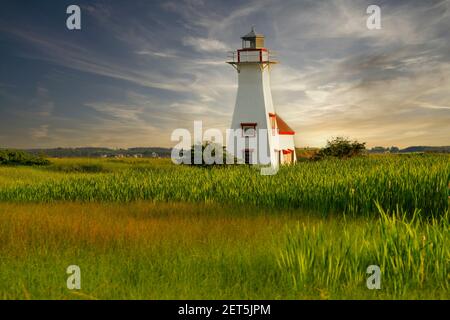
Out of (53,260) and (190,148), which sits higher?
(190,148)

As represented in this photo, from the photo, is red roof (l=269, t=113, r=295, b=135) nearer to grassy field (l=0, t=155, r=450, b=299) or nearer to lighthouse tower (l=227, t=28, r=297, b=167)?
lighthouse tower (l=227, t=28, r=297, b=167)

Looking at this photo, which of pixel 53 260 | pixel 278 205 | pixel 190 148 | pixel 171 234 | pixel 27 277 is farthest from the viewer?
pixel 190 148

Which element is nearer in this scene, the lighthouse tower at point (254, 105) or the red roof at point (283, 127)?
the lighthouse tower at point (254, 105)

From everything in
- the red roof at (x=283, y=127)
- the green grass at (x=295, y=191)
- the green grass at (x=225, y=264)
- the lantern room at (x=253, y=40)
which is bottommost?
the green grass at (x=225, y=264)

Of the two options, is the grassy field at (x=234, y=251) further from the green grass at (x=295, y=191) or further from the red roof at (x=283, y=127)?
the red roof at (x=283, y=127)

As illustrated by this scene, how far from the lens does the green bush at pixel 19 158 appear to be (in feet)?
154

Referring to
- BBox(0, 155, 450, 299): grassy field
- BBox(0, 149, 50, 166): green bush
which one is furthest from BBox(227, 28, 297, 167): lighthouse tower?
BBox(0, 155, 450, 299): grassy field

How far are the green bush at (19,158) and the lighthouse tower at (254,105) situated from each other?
21251mm

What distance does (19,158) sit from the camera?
157ft

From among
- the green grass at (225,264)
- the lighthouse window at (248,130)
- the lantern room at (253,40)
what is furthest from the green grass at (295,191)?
the lantern room at (253,40)

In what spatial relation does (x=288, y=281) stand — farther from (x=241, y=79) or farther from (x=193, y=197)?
(x=241, y=79)
